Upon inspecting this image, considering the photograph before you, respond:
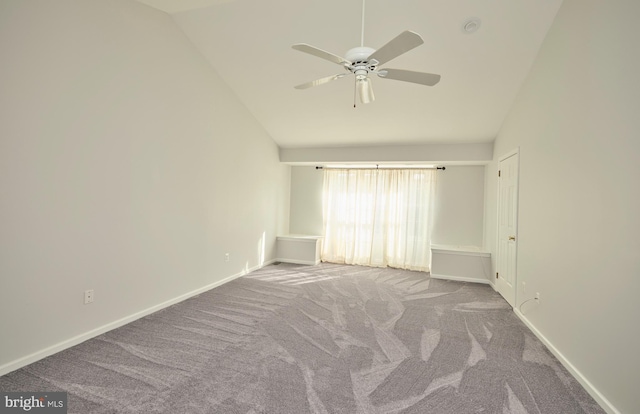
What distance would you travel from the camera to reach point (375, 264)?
20.3ft

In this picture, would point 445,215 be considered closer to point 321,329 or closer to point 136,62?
point 321,329

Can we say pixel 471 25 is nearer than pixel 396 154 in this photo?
Yes

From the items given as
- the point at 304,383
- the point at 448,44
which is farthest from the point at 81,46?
the point at 448,44

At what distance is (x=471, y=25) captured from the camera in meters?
2.96

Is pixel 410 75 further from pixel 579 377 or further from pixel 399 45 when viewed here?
pixel 579 377

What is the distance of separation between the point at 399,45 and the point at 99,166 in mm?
2716

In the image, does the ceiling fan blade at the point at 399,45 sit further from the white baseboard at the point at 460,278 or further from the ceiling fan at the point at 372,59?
the white baseboard at the point at 460,278

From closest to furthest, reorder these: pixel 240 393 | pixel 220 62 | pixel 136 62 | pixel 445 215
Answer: pixel 240 393, pixel 136 62, pixel 220 62, pixel 445 215

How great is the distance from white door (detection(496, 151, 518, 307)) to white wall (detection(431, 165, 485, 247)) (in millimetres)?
1043

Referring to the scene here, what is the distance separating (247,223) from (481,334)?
3772mm

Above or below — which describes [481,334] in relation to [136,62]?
below

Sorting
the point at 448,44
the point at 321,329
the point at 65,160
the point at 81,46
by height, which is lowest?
the point at 321,329

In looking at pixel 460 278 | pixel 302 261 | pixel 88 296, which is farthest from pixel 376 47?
pixel 302 261

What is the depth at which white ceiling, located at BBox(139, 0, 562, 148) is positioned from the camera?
2941 mm
